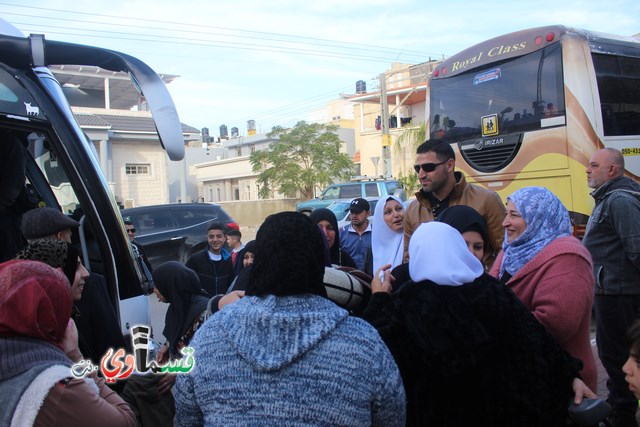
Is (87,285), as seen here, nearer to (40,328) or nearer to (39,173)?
(40,328)

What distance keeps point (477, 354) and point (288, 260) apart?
0.86m

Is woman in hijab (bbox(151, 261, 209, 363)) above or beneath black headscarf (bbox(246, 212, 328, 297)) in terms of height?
beneath

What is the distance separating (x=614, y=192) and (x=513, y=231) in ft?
5.30

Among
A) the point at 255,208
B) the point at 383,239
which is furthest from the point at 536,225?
the point at 255,208

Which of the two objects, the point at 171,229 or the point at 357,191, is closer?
the point at 171,229

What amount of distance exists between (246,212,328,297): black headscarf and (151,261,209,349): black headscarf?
2.08 metres

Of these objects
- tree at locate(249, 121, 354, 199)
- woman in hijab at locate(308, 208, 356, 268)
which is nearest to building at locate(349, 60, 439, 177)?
tree at locate(249, 121, 354, 199)

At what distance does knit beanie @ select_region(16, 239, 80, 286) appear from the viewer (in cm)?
268

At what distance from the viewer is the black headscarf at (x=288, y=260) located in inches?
69.8

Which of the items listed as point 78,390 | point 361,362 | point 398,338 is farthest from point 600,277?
point 78,390

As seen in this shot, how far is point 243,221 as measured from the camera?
3400 centimetres

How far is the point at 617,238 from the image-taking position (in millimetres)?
4285

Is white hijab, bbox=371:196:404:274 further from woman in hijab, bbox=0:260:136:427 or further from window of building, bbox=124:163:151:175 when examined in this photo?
window of building, bbox=124:163:151:175

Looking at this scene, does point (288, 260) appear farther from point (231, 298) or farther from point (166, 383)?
point (166, 383)
